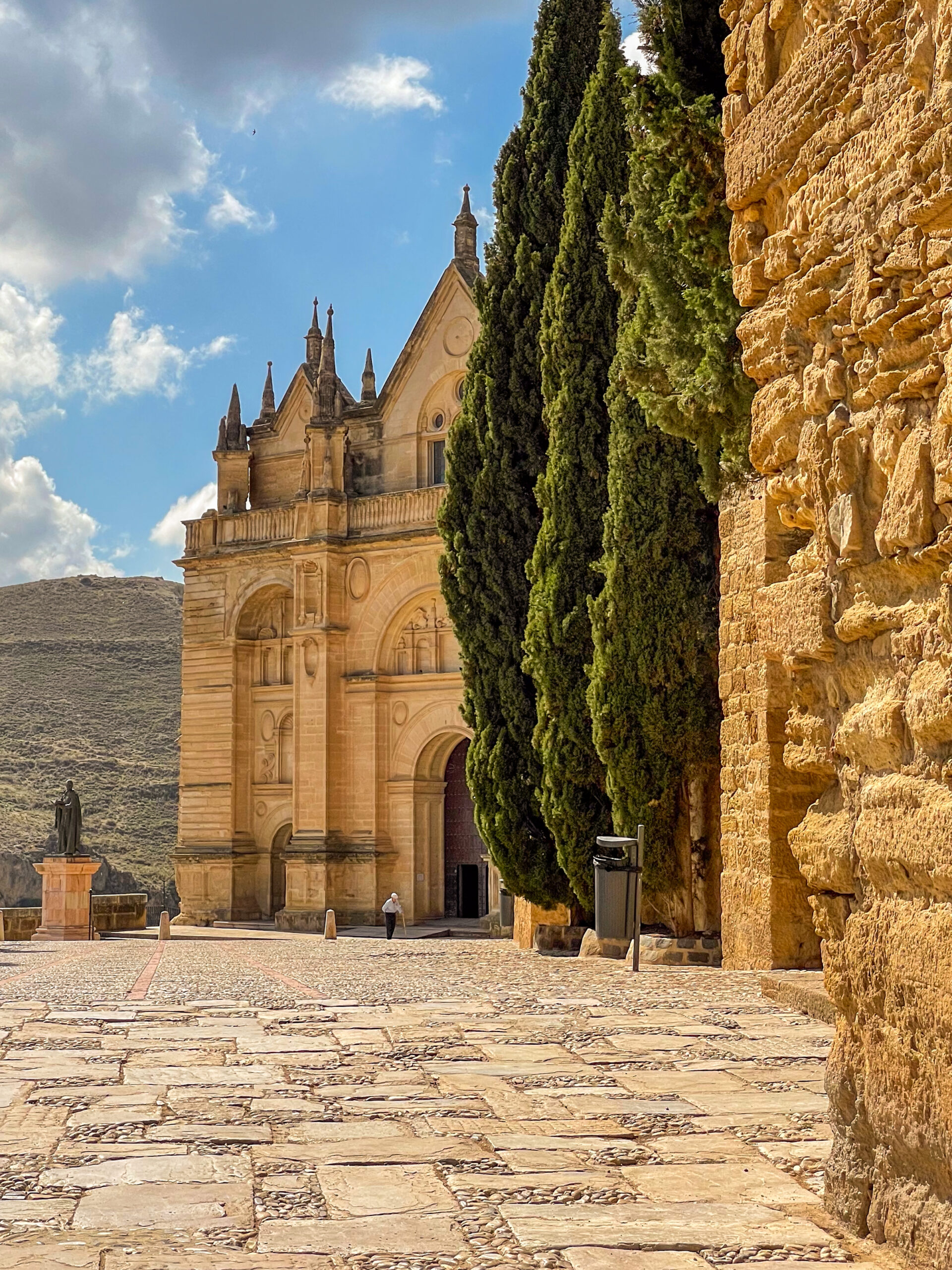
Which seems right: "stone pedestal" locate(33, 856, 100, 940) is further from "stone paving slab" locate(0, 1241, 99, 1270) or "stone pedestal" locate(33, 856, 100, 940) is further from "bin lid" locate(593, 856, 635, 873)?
"stone paving slab" locate(0, 1241, 99, 1270)

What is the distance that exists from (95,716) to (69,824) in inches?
1699

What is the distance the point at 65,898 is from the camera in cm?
2592

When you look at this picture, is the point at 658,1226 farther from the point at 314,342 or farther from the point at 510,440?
the point at 314,342

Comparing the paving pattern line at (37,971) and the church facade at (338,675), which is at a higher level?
the church facade at (338,675)

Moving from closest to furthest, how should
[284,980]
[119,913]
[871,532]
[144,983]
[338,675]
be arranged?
[871,532] < [144,983] < [284,980] < [119,913] < [338,675]

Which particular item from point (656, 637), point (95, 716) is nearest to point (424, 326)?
point (656, 637)

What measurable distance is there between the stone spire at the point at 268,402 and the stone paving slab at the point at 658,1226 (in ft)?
112

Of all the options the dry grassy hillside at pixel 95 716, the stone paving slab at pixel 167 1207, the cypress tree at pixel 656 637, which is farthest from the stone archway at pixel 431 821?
the stone paving slab at pixel 167 1207

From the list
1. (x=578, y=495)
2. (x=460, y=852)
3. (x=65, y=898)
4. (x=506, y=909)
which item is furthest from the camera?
(x=460, y=852)

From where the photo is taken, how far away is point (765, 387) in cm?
457

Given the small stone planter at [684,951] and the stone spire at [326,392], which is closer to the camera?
the small stone planter at [684,951]

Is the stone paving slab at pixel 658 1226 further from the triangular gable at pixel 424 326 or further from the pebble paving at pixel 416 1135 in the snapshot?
the triangular gable at pixel 424 326

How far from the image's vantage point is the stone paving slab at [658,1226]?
12.1 ft

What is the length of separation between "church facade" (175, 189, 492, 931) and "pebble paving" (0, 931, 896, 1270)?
22.1 meters
